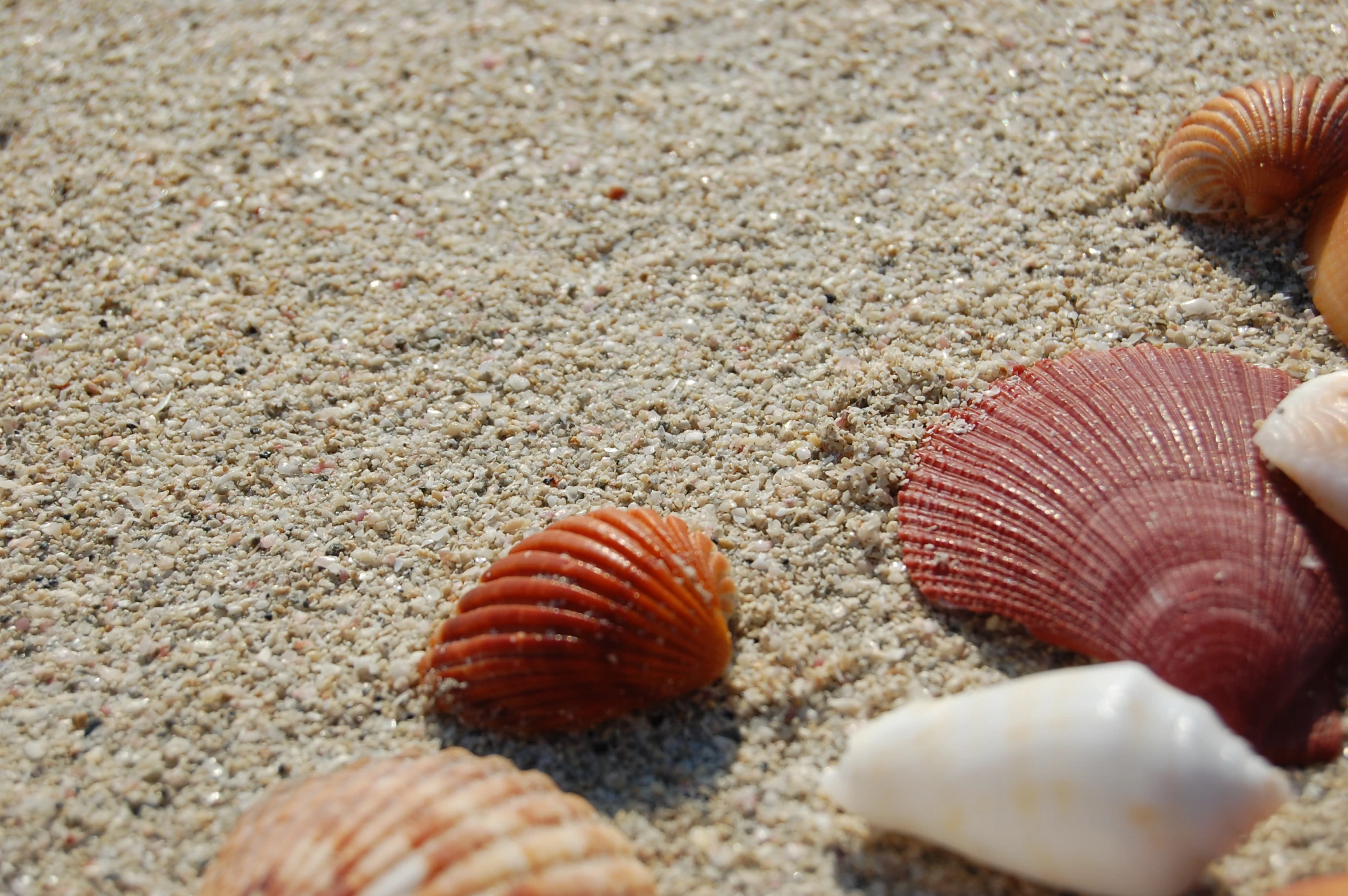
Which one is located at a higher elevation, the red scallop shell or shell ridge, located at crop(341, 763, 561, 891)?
the red scallop shell

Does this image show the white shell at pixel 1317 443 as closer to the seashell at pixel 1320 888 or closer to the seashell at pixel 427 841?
the seashell at pixel 1320 888

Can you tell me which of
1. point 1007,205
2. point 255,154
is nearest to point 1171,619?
point 1007,205

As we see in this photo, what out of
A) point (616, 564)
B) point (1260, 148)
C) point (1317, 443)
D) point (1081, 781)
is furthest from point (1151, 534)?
point (1260, 148)

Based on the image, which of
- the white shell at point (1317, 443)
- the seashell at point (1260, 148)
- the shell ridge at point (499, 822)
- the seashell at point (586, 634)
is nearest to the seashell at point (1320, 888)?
the white shell at point (1317, 443)

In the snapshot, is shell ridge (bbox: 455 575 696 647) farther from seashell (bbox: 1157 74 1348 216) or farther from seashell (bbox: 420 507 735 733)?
seashell (bbox: 1157 74 1348 216)

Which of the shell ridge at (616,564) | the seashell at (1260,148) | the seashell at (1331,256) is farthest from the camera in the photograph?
the seashell at (1260,148)

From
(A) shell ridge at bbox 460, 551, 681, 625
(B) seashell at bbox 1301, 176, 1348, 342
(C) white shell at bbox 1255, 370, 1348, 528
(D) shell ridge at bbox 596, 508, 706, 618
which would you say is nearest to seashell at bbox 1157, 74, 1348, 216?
(B) seashell at bbox 1301, 176, 1348, 342

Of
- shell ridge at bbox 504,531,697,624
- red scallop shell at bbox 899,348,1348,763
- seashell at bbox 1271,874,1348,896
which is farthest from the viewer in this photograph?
shell ridge at bbox 504,531,697,624
